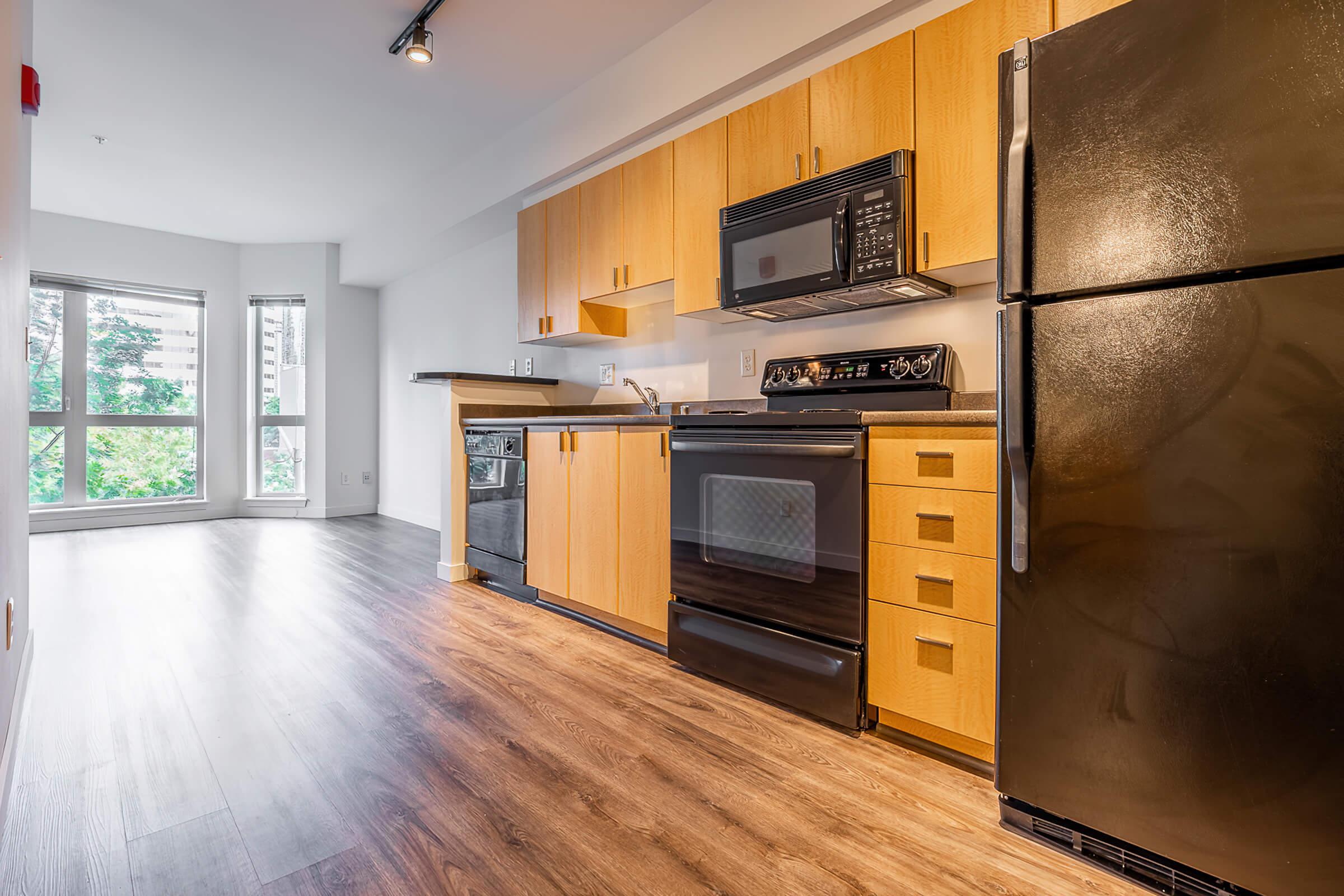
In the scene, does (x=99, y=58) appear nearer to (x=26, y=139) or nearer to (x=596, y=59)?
(x=26, y=139)

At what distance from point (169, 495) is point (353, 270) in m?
2.74

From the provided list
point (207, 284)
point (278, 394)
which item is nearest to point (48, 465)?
point (278, 394)

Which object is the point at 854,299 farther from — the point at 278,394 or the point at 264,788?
the point at 278,394

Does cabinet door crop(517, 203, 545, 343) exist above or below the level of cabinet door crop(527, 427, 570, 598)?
above

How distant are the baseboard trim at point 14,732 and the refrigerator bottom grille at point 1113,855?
219 centimetres

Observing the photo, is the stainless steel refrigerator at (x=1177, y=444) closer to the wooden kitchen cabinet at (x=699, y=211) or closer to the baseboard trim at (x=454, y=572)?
the wooden kitchen cabinet at (x=699, y=211)

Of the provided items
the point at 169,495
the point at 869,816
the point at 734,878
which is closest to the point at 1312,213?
the point at 869,816

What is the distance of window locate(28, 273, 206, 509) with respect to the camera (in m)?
5.14

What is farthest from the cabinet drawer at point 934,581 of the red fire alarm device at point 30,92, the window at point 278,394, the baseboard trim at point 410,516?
the window at point 278,394

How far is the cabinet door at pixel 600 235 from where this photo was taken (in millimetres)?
2943

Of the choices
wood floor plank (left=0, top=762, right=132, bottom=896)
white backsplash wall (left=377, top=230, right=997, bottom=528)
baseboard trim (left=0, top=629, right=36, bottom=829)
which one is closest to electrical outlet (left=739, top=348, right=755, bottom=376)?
white backsplash wall (left=377, top=230, right=997, bottom=528)

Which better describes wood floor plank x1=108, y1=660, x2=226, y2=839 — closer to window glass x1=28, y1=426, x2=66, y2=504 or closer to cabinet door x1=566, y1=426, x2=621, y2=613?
cabinet door x1=566, y1=426, x2=621, y2=613

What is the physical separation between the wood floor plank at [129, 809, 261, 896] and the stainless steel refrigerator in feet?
5.15

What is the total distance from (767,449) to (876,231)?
2.50ft
